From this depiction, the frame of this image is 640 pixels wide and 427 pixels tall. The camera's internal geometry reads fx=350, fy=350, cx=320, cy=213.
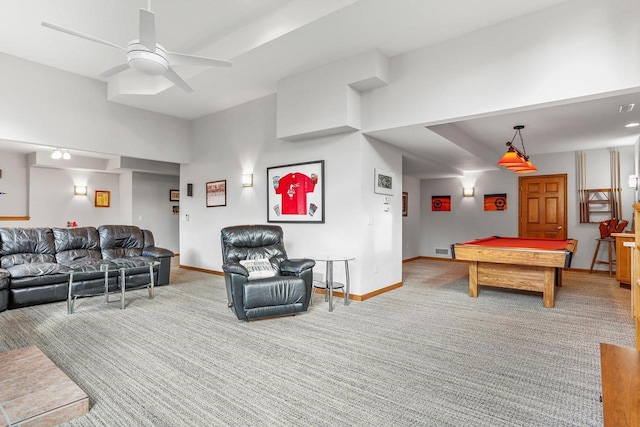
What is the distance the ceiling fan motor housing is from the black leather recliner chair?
6.78 ft

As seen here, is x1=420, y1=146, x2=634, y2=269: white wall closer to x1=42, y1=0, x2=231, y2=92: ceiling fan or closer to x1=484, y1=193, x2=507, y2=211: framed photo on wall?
x1=484, y1=193, x2=507, y2=211: framed photo on wall

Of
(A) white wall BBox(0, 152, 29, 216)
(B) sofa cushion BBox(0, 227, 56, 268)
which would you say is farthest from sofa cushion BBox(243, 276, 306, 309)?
(A) white wall BBox(0, 152, 29, 216)

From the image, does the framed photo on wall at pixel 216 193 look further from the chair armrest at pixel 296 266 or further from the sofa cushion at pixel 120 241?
the chair armrest at pixel 296 266

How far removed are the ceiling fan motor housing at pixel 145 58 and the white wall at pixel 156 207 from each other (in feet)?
22.8

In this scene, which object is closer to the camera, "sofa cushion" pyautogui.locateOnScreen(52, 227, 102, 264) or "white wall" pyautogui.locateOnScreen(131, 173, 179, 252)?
"sofa cushion" pyautogui.locateOnScreen(52, 227, 102, 264)

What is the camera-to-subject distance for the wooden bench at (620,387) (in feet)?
3.68

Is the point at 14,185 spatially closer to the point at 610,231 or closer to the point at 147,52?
the point at 147,52

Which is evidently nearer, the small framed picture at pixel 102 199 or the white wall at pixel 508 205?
the white wall at pixel 508 205

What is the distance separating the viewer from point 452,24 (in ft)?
12.3

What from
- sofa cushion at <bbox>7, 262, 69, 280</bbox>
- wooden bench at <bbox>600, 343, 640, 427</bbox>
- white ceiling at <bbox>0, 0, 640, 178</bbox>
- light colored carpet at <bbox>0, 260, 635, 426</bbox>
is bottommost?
light colored carpet at <bbox>0, 260, 635, 426</bbox>

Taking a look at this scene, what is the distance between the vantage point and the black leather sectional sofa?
14.4 ft

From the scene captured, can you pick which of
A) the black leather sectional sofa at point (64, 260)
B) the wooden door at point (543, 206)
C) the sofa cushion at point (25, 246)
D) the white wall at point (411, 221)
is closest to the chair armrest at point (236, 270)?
the black leather sectional sofa at point (64, 260)

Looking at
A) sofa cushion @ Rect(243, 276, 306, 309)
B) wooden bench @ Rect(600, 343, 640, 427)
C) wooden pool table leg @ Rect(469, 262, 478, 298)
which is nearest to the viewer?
wooden bench @ Rect(600, 343, 640, 427)

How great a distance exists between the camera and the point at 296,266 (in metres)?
4.09
